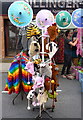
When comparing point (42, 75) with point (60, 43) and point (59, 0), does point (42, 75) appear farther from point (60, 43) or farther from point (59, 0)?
point (59, 0)

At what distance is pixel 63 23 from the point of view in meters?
4.12

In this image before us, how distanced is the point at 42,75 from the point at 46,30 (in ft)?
2.30

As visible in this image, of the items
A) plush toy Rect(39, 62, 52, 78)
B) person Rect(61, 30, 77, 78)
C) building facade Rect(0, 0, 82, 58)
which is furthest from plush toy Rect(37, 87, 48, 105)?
building facade Rect(0, 0, 82, 58)

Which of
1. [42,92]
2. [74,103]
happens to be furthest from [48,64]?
[74,103]

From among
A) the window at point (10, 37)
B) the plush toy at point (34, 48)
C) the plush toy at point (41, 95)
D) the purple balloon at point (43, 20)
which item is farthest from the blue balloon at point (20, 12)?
the window at point (10, 37)

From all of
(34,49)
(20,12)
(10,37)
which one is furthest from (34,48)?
(10,37)

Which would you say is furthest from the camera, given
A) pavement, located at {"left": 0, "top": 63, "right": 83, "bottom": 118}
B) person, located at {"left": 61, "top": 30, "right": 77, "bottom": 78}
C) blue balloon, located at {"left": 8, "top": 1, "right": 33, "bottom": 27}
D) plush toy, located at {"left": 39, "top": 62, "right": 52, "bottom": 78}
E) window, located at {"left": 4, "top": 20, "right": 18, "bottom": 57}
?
window, located at {"left": 4, "top": 20, "right": 18, "bottom": 57}

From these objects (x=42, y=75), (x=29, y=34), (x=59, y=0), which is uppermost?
(x=59, y=0)

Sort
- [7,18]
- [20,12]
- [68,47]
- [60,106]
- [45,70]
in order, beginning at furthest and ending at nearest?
1. [7,18]
2. [68,47]
3. [60,106]
4. [20,12]
5. [45,70]

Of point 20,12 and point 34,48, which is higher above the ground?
point 20,12

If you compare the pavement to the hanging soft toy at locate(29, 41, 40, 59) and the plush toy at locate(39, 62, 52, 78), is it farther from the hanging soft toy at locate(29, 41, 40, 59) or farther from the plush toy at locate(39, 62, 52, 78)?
the hanging soft toy at locate(29, 41, 40, 59)

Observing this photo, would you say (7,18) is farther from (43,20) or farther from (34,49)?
(34,49)

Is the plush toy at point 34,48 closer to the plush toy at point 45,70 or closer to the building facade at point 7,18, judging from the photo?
the plush toy at point 45,70

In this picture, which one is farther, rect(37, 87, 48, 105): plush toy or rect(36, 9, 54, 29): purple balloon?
rect(36, 9, 54, 29): purple balloon
